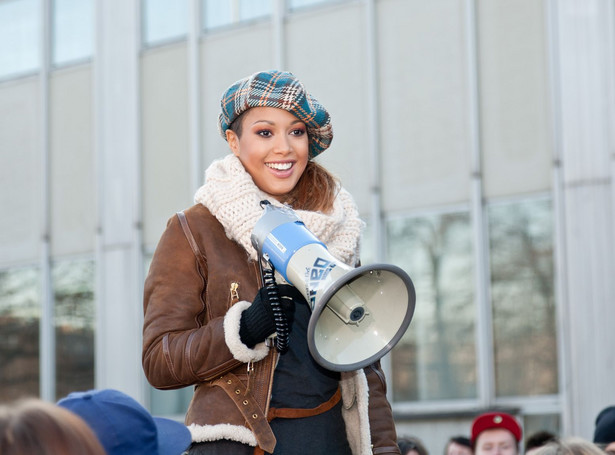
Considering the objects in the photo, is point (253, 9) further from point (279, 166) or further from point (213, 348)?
point (213, 348)

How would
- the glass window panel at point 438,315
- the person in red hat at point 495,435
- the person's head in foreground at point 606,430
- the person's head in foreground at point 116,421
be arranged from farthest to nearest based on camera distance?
the glass window panel at point 438,315 → the person in red hat at point 495,435 → the person's head in foreground at point 606,430 → the person's head in foreground at point 116,421

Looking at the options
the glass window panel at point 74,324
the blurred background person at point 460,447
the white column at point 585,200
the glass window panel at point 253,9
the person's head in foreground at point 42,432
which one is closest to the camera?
the person's head in foreground at point 42,432

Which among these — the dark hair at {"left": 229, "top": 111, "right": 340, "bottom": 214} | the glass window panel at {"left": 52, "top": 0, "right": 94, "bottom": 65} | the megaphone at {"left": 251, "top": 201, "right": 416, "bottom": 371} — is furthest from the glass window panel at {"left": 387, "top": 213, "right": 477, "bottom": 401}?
the megaphone at {"left": 251, "top": 201, "right": 416, "bottom": 371}

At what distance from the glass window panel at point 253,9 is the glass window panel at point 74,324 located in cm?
385

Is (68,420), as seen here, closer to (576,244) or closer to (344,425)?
(344,425)

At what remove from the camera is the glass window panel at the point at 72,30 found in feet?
50.3

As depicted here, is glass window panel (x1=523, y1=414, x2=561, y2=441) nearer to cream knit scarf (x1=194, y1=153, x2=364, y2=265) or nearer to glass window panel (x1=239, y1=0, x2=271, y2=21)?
glass window panel (x1=239, y1=0, x2=271, y2=21)

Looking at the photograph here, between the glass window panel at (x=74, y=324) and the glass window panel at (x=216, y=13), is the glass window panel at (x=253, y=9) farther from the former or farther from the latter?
the glass window panel at (x=74, y=324)

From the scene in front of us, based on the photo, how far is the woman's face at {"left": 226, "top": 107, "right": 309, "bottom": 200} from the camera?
12.4 ft

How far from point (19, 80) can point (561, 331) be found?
8557mm

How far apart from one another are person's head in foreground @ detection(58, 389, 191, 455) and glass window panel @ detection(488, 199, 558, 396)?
30.1 feet

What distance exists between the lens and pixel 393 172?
12.3 m

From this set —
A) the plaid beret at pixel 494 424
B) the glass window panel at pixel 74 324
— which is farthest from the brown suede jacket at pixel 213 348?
the glass window panel at pixel 74 324

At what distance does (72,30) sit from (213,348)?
12.8m
